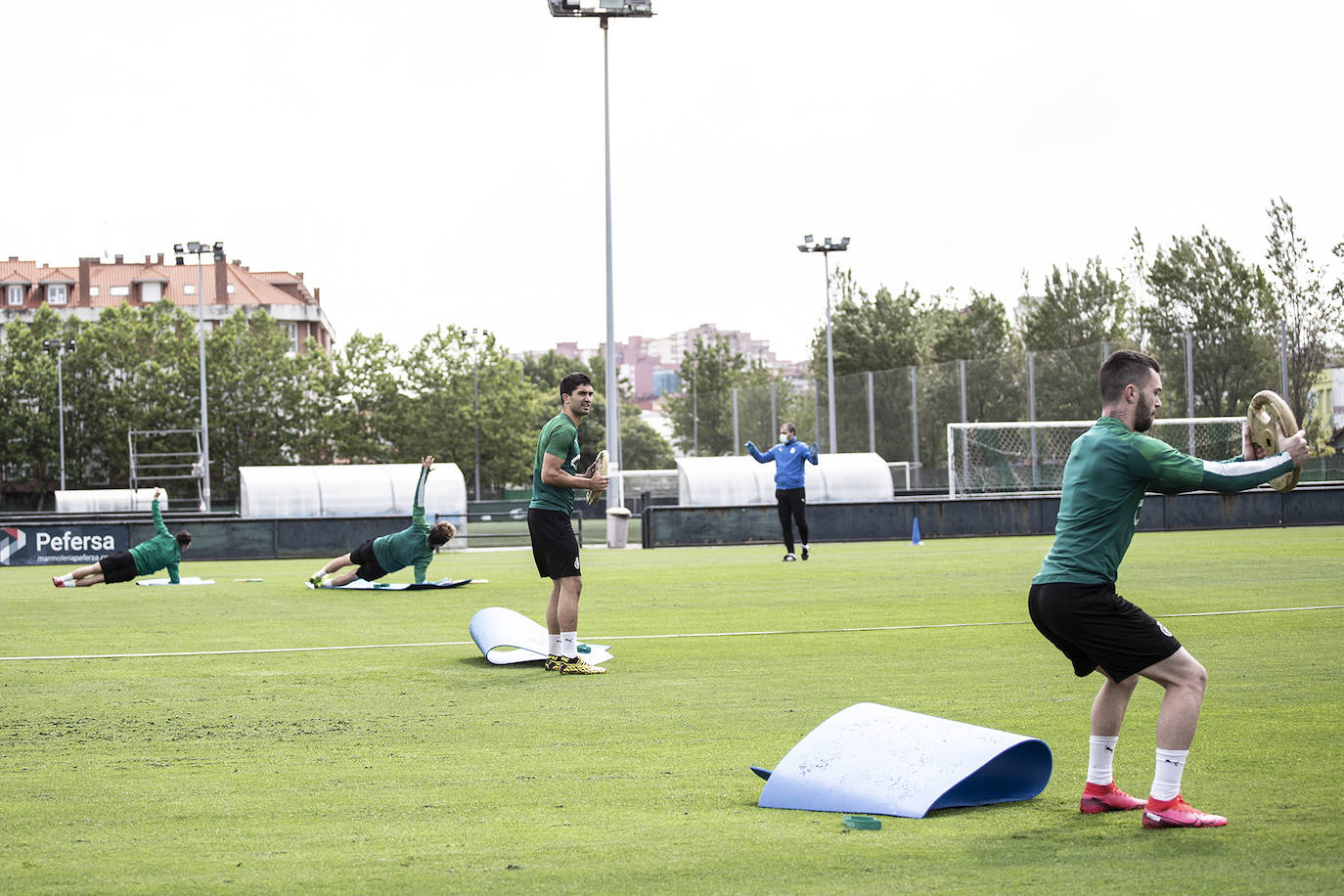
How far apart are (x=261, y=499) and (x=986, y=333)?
48.9 meters

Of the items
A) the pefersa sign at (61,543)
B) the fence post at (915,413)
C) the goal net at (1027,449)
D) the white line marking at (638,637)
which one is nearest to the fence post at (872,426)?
the fence post at (915,413)

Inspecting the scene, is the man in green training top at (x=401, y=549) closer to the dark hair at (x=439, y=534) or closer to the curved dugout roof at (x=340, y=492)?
the dark hair at (x=439, y=534)

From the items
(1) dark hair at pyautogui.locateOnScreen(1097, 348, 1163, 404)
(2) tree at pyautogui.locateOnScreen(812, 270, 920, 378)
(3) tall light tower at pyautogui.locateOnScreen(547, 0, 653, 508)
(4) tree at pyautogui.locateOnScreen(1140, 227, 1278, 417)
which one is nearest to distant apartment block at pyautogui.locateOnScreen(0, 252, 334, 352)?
(2) tree at pyautogui.locateOnScreen(812, 270, 920, 378)

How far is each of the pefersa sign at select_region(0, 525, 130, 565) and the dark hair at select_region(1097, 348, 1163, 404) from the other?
2465 centimetres

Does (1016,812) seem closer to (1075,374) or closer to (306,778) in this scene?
(306,778)

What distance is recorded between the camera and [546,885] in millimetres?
4258

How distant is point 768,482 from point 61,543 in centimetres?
1879

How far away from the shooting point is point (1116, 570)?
511 centimetres

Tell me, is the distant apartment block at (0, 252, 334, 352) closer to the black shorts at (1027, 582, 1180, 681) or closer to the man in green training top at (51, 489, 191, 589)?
the man in green training top at (51, 489, 191, 589)

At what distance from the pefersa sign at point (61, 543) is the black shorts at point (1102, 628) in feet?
80.5

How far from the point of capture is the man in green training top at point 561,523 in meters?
9.62

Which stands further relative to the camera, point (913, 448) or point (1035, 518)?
point (913, 448)

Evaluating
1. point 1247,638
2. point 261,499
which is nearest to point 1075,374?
point 261,499

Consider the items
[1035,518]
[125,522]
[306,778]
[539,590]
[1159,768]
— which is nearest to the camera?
[1159,768]
